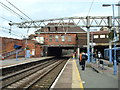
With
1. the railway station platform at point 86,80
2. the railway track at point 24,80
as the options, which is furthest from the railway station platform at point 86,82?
the railway track at point 24,80

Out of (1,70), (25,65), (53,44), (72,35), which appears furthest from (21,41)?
(1,70)

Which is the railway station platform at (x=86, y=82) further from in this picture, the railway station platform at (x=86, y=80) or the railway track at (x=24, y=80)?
the railway track at (x=24, y=80)

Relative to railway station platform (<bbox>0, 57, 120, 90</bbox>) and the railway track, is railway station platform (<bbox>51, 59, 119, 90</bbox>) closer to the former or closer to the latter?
railway station platform (<bbox>0, 57, 120, 90</bbox>)

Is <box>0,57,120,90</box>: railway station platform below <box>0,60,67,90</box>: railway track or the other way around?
the other way around

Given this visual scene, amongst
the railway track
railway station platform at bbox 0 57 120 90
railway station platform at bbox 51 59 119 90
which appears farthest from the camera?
the railway track

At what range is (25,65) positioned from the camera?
25500mm

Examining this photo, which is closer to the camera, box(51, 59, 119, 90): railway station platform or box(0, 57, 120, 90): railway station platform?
box(51, 59, 119, 90): railway station platform

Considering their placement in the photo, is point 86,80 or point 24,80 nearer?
point 86,80

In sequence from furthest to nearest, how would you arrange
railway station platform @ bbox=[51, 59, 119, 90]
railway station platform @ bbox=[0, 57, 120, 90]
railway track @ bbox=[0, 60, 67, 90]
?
railway track @ bbox=[0, 60, 67, 90]
railway station platform @ bbox=[0, 57, 120, 90]
railway station platform @ bbox=[51, 59, 119, 90]

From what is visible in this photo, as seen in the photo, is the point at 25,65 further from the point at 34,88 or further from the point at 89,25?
the point at 34,88

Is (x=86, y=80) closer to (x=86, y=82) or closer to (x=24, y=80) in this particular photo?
(x=86, y=82)


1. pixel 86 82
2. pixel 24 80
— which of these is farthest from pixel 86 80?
pixel 24 80

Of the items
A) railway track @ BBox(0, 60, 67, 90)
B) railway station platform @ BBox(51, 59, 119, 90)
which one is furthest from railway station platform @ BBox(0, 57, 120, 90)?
railway track @ BBox(0, 60, 67, 90)

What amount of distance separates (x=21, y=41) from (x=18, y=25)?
69.5 ft
